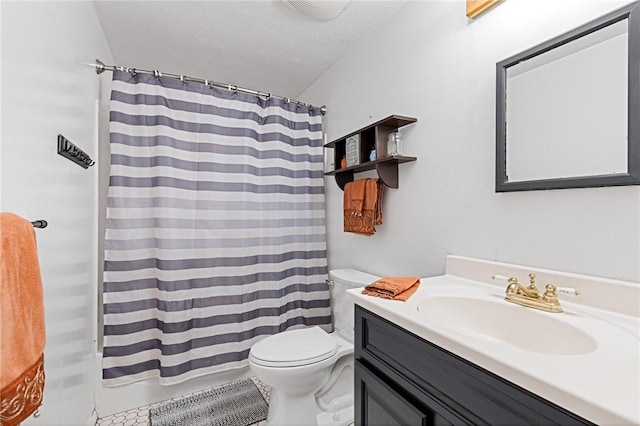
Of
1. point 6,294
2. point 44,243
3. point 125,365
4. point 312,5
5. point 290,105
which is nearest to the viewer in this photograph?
point 6,294

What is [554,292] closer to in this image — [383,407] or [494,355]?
[494,355]

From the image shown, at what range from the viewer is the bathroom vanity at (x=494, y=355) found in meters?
0.56

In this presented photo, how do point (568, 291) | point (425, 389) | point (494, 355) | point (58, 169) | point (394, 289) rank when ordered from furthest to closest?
1. point (58, 169)
2. point (394, 289)
3. point (568, 291)
4. point (425, 389)
5. point (494, 355)

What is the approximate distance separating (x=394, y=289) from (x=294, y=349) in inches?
29.7

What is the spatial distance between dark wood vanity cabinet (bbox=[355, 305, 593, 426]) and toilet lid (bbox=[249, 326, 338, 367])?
1.44 feet

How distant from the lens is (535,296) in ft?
3.19

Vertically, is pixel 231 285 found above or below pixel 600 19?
below

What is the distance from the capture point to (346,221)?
199cm

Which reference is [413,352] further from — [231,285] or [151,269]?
[151,269]

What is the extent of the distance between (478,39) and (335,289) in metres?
1.48

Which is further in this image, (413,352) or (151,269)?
(151,269)

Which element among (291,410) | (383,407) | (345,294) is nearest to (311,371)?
(291,410)

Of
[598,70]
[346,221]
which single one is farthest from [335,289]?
[598,70]

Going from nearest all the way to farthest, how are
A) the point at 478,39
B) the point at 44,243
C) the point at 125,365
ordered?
the point at 44,243
the point at 478,39
the point at 125,365
